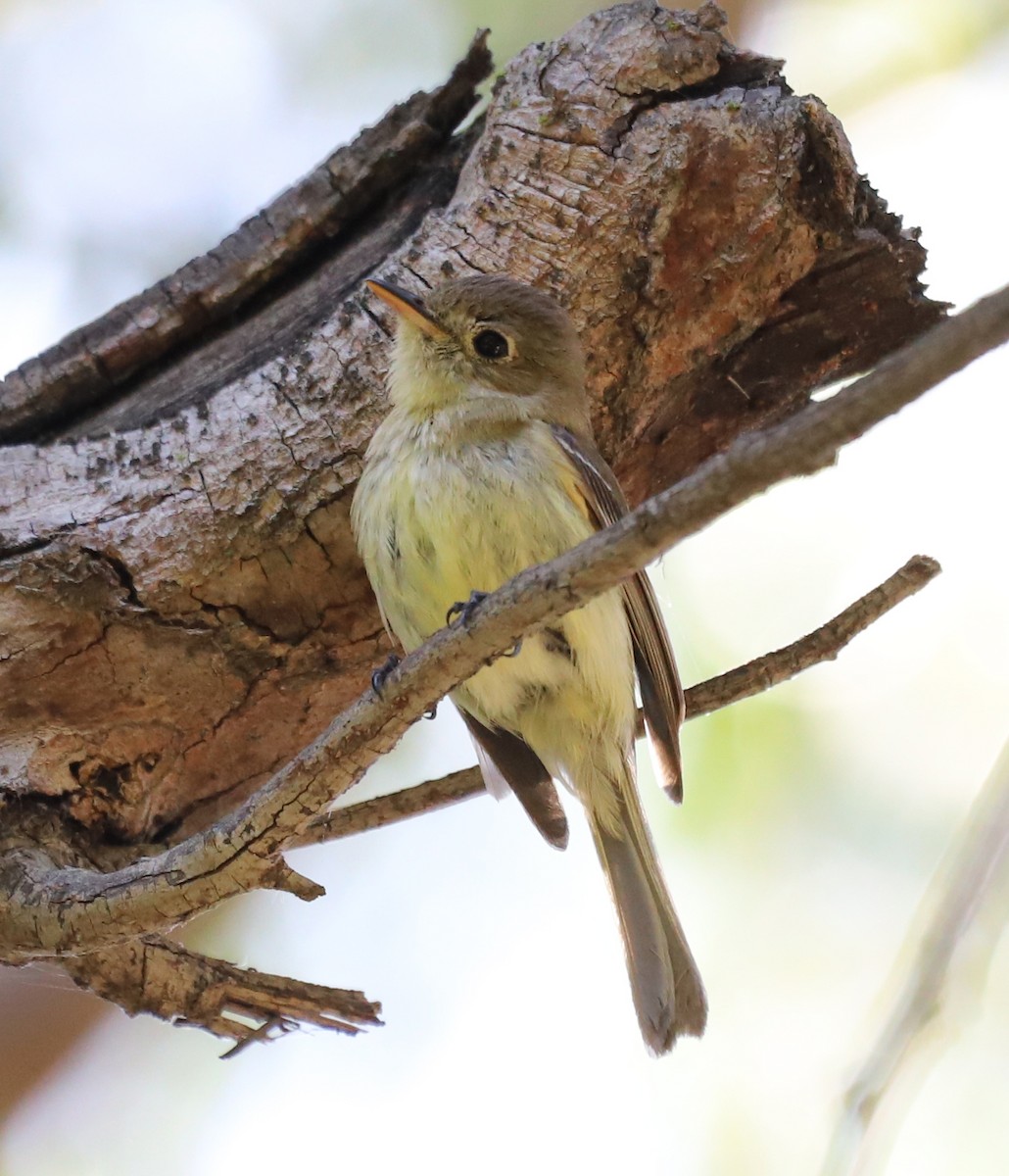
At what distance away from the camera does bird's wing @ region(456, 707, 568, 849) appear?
3.16 m

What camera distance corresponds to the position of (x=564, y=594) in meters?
1.72

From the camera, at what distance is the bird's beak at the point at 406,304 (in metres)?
2.82

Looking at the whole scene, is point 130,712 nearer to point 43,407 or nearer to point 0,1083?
point 43,407

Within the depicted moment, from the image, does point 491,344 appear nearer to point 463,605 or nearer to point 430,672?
point 463,605

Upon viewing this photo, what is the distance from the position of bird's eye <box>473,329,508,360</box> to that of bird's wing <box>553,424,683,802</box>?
0.28 metres

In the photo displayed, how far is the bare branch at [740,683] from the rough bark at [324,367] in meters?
0.38

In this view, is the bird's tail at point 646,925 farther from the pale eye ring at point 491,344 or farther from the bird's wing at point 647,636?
the pale eye ring at point 491,344

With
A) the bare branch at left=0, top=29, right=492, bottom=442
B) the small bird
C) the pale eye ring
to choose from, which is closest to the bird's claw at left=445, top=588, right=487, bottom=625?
the small bird

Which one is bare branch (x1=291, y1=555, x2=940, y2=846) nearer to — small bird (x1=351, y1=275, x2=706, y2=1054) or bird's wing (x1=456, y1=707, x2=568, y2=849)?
small bird (x1=351, y1=275, x2=706, y2=1054)

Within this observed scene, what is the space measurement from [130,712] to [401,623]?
59 centimetres

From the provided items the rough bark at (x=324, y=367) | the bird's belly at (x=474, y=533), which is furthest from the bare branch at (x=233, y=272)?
the bird's belly at (x=474, y=533)

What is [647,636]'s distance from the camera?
3012 millimetres

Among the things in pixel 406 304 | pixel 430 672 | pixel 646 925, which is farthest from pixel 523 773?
pixel 430 672

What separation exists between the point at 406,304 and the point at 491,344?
369mm
